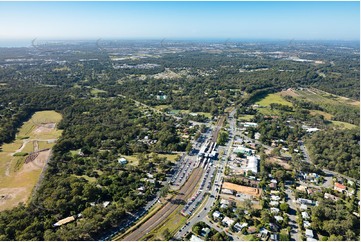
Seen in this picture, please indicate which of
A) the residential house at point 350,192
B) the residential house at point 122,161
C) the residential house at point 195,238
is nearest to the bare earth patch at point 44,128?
the residential house at point 122,161

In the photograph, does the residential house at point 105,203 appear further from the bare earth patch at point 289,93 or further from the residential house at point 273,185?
the bare earth patch at point 289,93

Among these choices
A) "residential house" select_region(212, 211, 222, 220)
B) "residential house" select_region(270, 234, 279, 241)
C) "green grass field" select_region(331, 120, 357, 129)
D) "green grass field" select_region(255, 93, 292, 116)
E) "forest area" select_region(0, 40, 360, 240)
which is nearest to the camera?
"residential house" select_region(270, 234, 279, 241)

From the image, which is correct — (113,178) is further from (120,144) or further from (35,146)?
(35,146)

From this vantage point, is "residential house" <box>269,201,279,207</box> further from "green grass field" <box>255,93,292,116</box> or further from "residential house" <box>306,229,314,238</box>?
"green grass field" <box>255,93,292,116</box>

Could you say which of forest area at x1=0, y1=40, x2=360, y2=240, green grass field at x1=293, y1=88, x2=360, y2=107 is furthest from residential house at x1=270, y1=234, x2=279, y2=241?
green grass field at x1=293, y1=88, x2=360, y2=107

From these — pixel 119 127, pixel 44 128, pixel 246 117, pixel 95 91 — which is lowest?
pixel 44 128

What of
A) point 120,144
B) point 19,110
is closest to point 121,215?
point 120,144

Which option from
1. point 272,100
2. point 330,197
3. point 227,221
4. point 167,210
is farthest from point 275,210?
point 272,100

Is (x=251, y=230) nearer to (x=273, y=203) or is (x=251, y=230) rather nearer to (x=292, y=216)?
(x=273, y=203)
